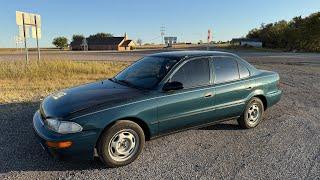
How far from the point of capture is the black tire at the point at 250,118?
6.19 metres

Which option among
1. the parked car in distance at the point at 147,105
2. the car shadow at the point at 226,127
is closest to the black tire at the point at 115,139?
the parked car in distance at the point at 147,105

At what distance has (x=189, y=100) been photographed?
5156 mm

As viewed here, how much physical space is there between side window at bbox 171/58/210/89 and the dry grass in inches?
204

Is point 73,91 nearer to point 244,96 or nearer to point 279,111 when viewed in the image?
point 244,96

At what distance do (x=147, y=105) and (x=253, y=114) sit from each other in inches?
104

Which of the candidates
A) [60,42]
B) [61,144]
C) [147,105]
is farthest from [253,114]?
[60,42]

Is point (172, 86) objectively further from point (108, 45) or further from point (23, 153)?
point (108, 45)

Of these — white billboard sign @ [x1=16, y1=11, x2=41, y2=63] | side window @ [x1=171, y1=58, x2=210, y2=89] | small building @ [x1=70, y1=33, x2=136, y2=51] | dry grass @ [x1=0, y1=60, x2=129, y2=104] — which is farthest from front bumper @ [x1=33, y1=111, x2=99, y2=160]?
small building @ [x1=70, y1=33, x2=136, y2=51]

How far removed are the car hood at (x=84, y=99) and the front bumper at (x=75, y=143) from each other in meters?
0.28

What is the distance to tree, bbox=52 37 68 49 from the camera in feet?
375

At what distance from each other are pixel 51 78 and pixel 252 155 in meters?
10.4

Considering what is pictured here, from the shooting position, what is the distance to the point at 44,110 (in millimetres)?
4684

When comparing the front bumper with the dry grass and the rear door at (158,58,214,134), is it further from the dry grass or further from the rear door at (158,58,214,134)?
the dry grass

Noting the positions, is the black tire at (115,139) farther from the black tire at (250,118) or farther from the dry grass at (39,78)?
the dry grass at (39,78)
